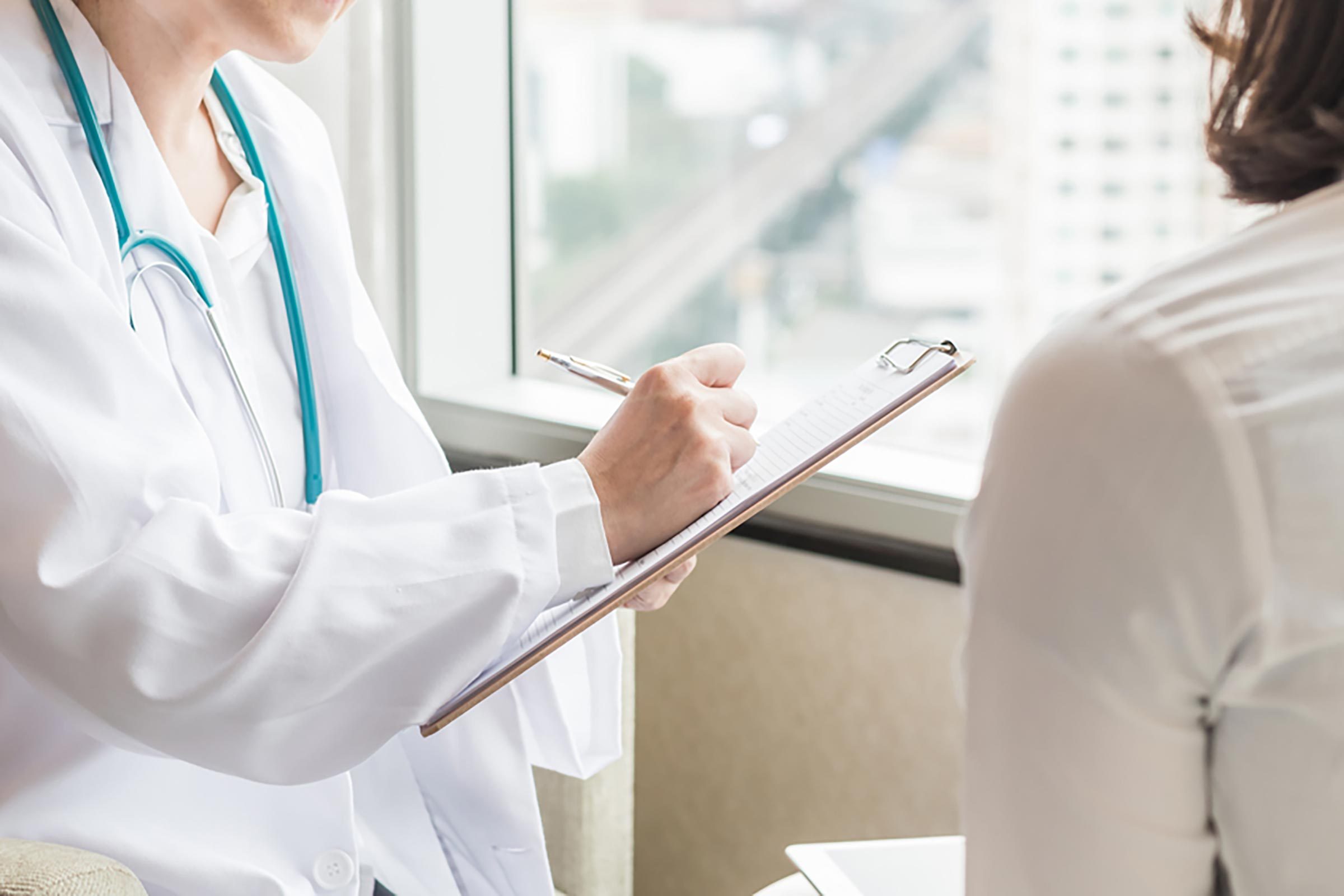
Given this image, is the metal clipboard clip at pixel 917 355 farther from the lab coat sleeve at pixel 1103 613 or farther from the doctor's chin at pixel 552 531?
the lab coat sleeve at pixel 1103 613

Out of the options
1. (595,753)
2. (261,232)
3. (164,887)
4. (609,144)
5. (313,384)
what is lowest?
(609,144)

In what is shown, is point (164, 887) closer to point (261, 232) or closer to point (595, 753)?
point (595, 753)

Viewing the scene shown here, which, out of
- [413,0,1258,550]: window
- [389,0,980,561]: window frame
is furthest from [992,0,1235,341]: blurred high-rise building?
[389,0,980,561]: window frame

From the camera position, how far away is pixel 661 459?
0.82 metres

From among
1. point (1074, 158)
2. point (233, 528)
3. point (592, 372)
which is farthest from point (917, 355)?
point (1074, 158)

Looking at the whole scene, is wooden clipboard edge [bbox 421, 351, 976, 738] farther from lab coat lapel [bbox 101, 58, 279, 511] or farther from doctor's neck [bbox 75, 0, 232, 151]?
doctor's neck [bbox 75, 0, 232, 151]

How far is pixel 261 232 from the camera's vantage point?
3.44 feet

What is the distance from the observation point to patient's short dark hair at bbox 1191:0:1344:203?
443 mm

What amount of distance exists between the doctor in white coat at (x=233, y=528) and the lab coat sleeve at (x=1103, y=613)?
0.38 metres

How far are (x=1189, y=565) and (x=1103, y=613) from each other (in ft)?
0.11

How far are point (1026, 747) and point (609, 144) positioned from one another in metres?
12.2

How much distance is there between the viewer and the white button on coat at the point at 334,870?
87 cm

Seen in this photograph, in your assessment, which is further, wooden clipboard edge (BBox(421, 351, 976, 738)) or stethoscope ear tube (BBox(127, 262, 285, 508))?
stethoscope ear tube (BBox(127, 262, 285, 508))

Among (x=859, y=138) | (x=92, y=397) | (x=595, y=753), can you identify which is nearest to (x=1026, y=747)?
(x=92, y=397)
